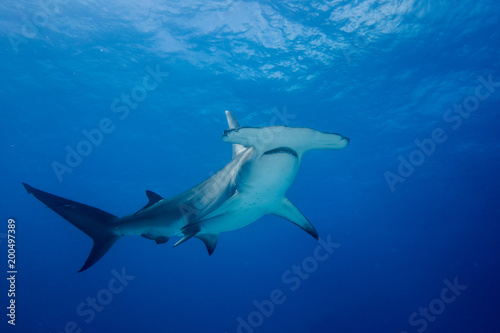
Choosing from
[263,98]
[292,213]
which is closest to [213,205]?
[292,213]

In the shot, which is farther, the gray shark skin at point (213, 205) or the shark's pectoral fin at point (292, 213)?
the shark's pectoral fin at point (292, 213)

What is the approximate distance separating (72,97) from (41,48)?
4.00 meters

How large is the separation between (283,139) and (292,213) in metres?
2.38

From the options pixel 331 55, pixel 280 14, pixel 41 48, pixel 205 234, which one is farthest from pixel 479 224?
pixel 41 48

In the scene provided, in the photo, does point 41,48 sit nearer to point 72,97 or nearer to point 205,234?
point 72,97

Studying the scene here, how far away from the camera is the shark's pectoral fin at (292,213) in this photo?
5453 mm

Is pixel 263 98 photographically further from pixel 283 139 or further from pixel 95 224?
pixel 283 139

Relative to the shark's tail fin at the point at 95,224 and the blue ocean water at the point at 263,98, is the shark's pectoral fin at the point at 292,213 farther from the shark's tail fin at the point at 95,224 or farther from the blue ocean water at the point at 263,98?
the blue ocean water at the point at 263,98

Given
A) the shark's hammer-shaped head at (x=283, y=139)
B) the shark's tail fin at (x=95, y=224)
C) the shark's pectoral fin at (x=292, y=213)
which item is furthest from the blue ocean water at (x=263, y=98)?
the shark's tail fin at (x=95, y=224)

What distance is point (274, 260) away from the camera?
3620 inches

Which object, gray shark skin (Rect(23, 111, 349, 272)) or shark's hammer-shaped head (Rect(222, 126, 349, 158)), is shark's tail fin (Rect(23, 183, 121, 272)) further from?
shark's hammer-shaped head (Rect(222, 126, 349, 158))

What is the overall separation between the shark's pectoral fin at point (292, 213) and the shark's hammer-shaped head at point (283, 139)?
1.61 meters

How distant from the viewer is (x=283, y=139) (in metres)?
3.77

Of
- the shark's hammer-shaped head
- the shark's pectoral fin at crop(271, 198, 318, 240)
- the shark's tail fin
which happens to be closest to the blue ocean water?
the shark's pectoral fin at crop(271, 198, 318, 240)
